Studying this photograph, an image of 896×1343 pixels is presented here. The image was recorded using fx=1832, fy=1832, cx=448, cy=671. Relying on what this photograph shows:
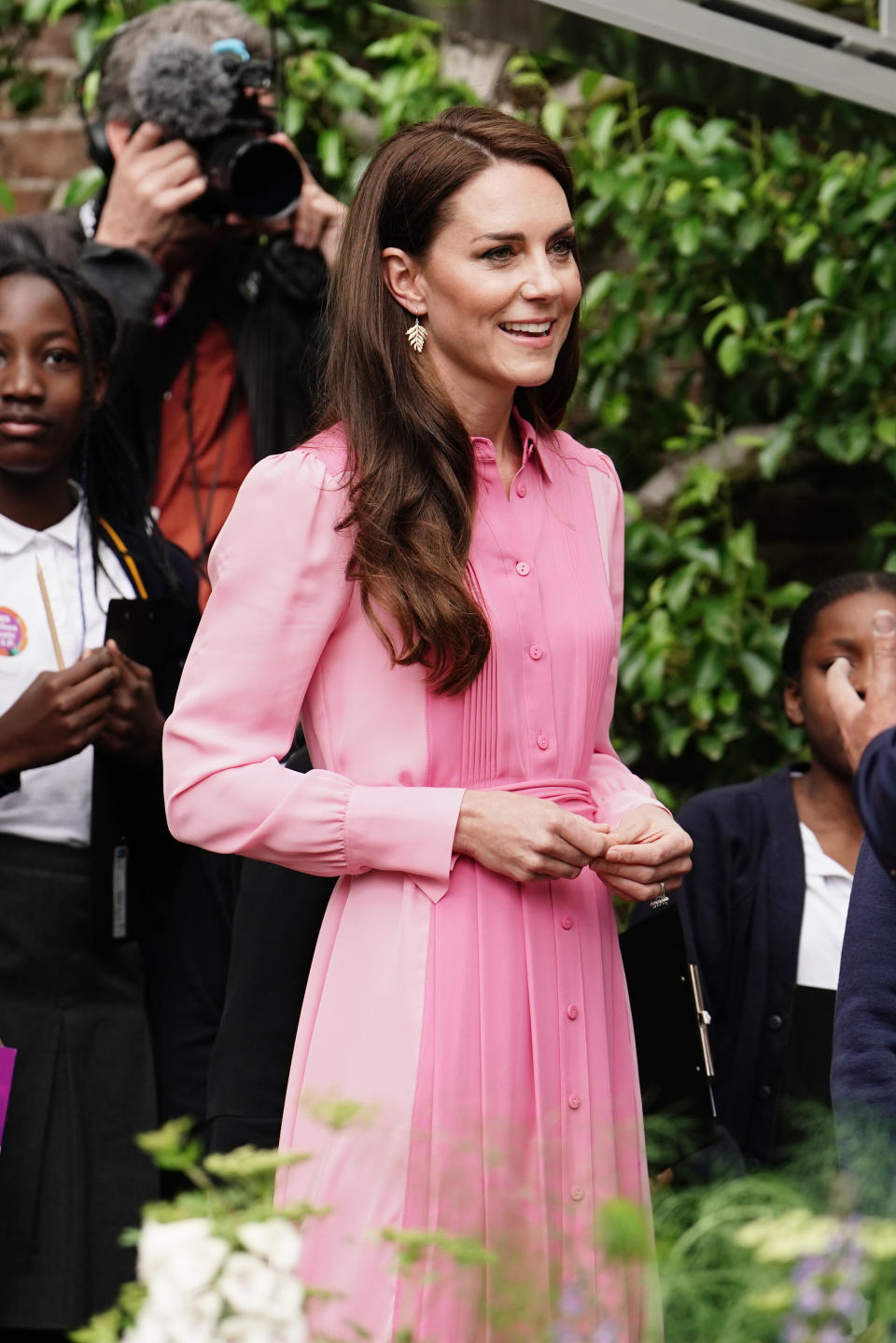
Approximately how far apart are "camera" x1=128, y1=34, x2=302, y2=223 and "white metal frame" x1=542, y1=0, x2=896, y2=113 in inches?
34.8

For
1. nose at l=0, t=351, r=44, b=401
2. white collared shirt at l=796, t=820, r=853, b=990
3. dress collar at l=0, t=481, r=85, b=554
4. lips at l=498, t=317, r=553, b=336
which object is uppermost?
nose at l=0, t=351, r=44, b=401

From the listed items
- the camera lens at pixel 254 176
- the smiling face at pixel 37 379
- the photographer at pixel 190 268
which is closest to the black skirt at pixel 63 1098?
the smiling face at pixel 37 379

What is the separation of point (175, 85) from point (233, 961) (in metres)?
1.62

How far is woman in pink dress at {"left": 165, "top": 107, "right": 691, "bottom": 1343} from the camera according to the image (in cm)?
175

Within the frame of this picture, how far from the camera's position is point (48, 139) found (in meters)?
4.21

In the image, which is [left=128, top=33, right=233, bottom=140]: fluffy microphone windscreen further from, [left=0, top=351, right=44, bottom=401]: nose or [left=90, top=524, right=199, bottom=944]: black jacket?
[left=90, top=524, right=199, bottom=944]: black jacket

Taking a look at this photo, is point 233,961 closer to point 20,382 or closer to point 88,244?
point 20,382

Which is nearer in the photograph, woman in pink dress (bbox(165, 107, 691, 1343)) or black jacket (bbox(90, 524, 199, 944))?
woman in pink dress (bbox(165, 107, 691, 1343))

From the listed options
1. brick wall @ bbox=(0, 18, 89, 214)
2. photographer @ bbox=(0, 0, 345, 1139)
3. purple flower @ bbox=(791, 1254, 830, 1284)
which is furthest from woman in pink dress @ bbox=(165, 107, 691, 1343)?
brick wall @ bbox=(0, 18, 89, 214)

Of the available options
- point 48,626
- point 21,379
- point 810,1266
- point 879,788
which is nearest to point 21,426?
point 21,379

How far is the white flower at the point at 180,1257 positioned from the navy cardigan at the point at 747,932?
175 centimetres

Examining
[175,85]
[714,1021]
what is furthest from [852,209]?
[714,1021]

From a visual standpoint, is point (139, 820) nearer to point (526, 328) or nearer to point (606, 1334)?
point (526, 328)

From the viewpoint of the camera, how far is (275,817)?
176 centimetres
